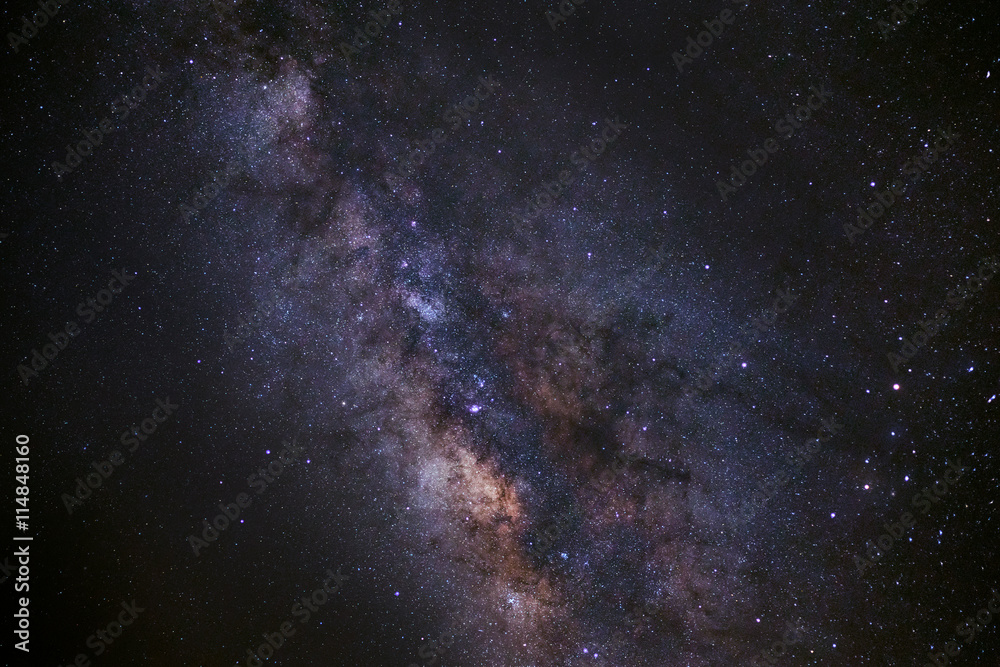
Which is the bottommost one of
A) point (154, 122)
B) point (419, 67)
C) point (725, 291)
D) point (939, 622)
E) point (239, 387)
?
point (939, 622)

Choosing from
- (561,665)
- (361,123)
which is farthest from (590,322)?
(561,665)

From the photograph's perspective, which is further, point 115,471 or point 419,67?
point 115,471

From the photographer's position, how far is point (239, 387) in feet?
11.0

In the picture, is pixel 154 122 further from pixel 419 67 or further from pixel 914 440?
pixel 914 440

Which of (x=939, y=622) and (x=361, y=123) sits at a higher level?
(x=361, y=123)

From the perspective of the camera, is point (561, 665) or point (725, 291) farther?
point (561, 665)

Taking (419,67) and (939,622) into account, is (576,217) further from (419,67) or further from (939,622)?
(939,622)

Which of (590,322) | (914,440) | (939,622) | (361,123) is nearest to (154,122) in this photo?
(361,123)

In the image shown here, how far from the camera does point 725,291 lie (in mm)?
3133

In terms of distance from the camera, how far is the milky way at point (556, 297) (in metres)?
3.04

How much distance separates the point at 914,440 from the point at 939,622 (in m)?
1.19

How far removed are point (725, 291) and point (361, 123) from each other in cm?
254

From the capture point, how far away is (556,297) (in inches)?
126

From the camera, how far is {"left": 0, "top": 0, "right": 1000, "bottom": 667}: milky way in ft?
9.97
